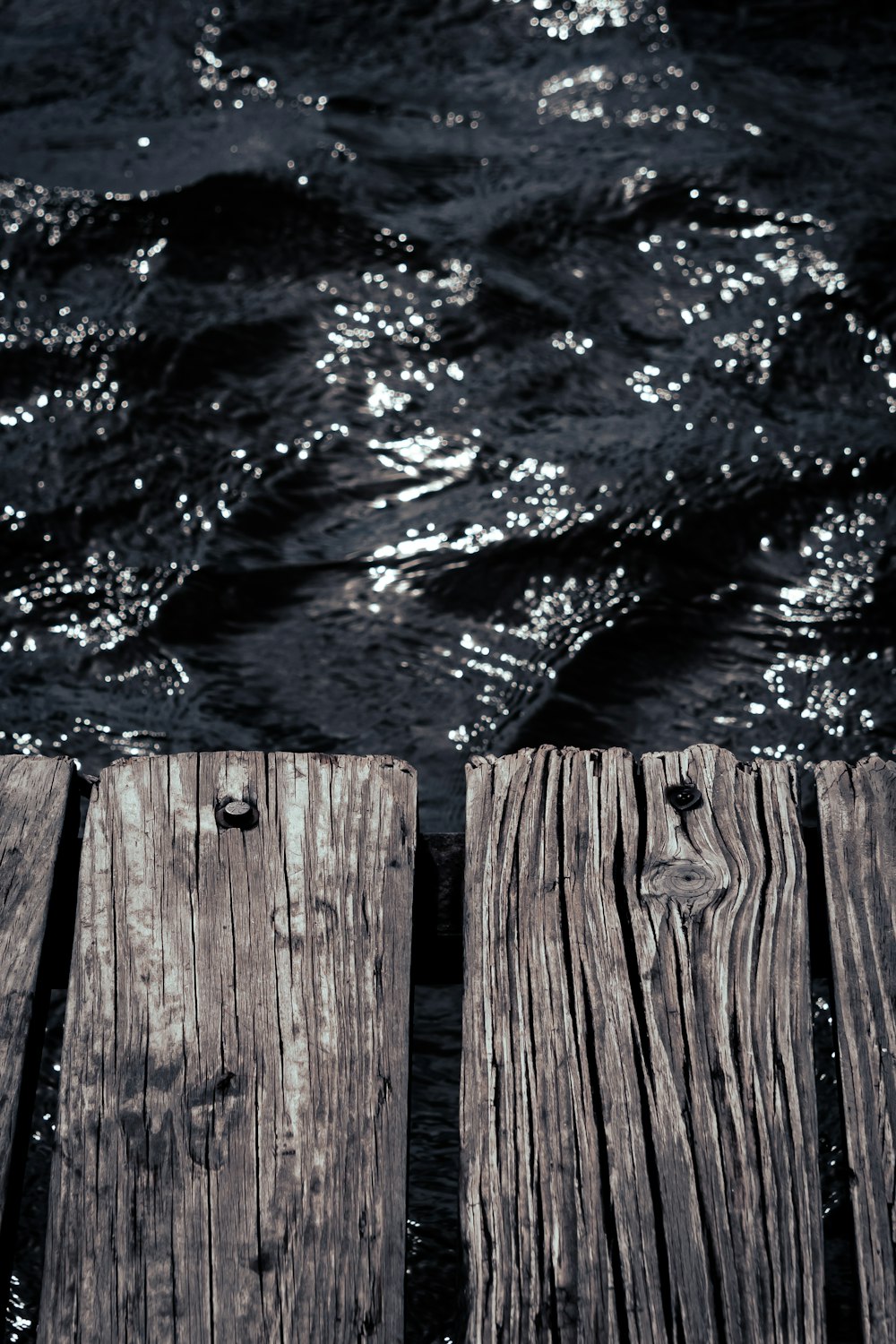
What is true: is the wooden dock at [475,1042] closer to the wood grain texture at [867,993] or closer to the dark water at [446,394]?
the wood grain texture at [867,993]

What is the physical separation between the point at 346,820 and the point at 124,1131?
0.52 meters

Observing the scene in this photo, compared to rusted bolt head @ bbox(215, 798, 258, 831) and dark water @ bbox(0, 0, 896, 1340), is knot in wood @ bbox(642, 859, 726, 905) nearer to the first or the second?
rusted bolt head @ bbox(215, 798, 258, 831)

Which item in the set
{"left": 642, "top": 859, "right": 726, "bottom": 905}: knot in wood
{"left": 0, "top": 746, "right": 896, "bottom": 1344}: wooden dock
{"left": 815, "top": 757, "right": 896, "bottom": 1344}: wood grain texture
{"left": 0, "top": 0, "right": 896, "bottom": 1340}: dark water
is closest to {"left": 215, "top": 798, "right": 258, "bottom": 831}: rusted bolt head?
{"left": 0, "top": 746, "right": 896, "bottom": 1344}: wooden dock

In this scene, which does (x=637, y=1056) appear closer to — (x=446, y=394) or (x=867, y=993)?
(x=867, y=993)

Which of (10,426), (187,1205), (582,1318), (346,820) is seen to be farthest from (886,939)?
(10,426)

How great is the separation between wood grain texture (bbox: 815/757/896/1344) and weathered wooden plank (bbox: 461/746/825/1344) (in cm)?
5

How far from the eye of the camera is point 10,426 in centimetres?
387

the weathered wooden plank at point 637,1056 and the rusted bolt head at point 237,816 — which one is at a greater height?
the rusted bolt head at point 237,816

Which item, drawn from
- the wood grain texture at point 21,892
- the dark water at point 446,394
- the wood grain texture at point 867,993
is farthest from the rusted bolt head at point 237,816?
the dark water at point 446,394

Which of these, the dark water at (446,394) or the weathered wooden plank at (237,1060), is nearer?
the weathered wooden plank at (237,1060)

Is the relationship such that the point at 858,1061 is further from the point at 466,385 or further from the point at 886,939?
the point at 466,385

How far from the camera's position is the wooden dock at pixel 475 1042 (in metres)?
1.48

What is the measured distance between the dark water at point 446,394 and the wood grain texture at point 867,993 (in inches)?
43.6

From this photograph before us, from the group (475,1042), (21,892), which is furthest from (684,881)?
(21,892)
